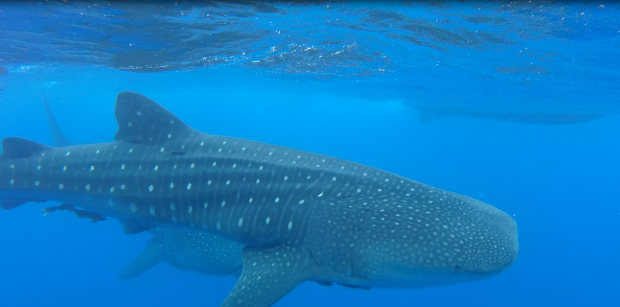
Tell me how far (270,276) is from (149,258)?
7.56 m

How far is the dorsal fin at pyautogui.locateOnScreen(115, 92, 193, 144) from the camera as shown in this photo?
5219 millimetres

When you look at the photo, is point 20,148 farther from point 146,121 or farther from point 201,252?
point 201,252

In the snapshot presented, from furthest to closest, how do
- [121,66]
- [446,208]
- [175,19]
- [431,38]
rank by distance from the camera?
[121,66]
[431,38]
[175,19]
[446,208]

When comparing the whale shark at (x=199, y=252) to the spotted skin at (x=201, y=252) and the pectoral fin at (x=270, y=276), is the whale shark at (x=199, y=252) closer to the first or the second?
the spotted skin at (x=201, y=252)

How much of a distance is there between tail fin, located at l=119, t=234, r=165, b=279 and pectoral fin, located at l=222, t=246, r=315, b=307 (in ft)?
21.2

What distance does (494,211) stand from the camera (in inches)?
163

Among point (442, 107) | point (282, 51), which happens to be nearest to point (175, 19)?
point (282, 51)

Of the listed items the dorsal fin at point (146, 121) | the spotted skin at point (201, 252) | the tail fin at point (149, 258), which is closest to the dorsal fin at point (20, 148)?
the dorsal fin at point (146, 121)

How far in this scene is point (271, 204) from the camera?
14.6ft

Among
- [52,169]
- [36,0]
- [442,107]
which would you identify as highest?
[36,0]

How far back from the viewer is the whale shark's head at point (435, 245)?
136 inches

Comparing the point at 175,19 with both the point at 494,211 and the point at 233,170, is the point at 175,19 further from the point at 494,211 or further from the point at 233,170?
the point at 494,211

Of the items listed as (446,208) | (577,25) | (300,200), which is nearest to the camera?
(446,208)

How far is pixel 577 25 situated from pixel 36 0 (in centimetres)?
1380
